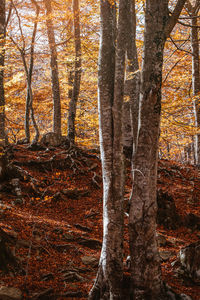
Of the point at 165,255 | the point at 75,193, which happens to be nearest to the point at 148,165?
the point at 165,255

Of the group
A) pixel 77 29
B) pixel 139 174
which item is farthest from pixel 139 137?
pixel 77 29

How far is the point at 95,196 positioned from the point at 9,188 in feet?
8.98

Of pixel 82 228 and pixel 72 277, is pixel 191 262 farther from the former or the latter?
pixel 82 228

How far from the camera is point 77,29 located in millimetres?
10844

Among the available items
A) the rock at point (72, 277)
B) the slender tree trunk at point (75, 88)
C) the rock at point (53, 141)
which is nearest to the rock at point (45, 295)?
the rock at point (72, 277)

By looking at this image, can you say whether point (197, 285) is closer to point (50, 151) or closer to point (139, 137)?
point (139, 137)

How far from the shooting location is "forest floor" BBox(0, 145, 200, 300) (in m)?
3.97

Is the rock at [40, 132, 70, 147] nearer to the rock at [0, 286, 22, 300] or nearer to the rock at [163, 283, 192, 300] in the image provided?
the rock at [0, 286, 22, 300]

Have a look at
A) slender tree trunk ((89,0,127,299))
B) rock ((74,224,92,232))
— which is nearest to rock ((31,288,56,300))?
slender tree trunk ((89,0,127,299))

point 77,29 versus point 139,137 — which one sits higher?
point 77,29

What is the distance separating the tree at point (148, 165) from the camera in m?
3.42

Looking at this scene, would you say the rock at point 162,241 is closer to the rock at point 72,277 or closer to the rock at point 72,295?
the rock at point 72,277

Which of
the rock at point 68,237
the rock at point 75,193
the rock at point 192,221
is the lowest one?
the rock at point 192,221

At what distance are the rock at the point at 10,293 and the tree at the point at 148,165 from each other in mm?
1576
